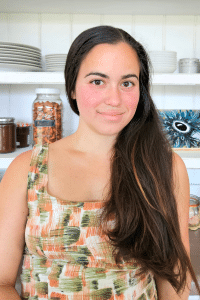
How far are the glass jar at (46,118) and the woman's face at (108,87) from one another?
0.42m

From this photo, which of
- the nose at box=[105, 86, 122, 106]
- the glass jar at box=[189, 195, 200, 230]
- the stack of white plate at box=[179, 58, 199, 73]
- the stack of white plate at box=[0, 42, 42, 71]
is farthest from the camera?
the glass jar at box=[189, 195, 200, 230]

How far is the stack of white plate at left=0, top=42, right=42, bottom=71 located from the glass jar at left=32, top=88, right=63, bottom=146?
0.11 meters

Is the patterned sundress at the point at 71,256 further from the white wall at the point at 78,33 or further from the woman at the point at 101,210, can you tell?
the white wall at the point at 78,33

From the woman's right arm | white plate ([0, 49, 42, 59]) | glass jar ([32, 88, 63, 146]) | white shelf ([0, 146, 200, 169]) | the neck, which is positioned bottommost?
the woman's right arm

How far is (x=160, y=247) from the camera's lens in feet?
2.87

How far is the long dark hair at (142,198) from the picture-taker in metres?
0.85

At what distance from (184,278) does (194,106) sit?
91 centimetres

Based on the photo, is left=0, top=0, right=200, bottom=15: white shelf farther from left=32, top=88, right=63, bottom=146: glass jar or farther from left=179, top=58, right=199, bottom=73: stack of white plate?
left=32, top=88, right=63, bottom=146: glass jar

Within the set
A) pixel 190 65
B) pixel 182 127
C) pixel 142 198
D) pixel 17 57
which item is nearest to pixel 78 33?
pixel 17 57

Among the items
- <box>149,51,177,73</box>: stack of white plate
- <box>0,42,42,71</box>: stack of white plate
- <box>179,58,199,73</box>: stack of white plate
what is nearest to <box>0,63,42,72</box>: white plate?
<box>0,42,42,71</box>: stack of white plate

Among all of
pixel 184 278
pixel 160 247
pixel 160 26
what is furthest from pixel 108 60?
pixel 160 26

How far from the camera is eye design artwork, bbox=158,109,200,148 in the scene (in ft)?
4.67

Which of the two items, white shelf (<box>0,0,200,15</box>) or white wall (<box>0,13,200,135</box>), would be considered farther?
white wall (<box>0,13,200,135</box>)

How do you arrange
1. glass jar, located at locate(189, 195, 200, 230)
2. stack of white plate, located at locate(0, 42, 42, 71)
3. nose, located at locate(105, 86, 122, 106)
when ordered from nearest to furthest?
nose, located at locate(105, 86, 122, 106), stack of white plate, located at locate(0, 42, 42, 71), glass jar, located at locate(189, 195, 200, 230)
